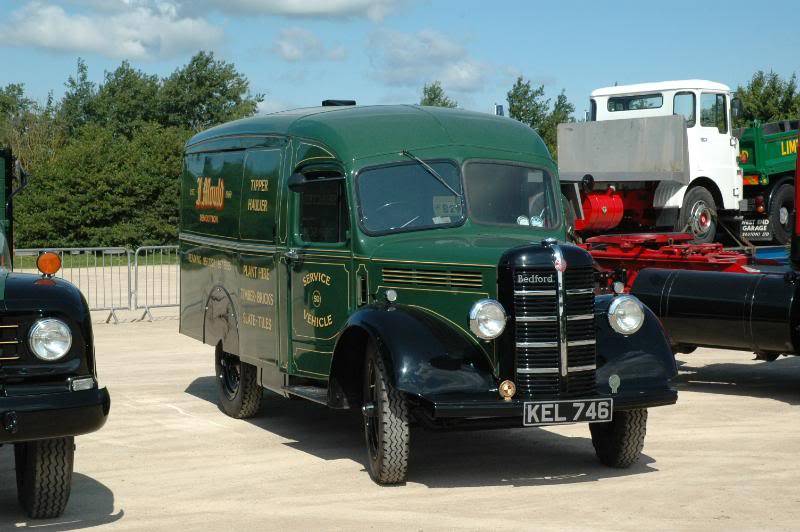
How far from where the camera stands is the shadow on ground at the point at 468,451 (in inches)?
316

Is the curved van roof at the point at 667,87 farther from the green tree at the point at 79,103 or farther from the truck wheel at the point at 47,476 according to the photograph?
the green tree at the point at 79,103

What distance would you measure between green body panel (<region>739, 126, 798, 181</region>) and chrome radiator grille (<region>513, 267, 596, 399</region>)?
1450cm

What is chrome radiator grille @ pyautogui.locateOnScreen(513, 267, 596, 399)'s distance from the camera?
7516 mm

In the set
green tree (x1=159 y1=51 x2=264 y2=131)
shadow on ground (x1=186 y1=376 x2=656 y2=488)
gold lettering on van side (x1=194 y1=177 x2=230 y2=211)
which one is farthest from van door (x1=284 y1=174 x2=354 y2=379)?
green tree (x1=159 y1=51 x2=264 y2=131)

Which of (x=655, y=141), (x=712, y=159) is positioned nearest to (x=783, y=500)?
(x=655, y=141)

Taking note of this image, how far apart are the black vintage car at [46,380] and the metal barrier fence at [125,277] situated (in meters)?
12.9

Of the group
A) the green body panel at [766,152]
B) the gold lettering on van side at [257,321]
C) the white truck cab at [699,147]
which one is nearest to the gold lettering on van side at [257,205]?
the gold lettering on van side at [257,321]

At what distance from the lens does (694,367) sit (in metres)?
13.8

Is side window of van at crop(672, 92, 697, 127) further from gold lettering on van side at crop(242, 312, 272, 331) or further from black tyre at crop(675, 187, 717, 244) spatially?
gold lettering on van side at crop(242, 312, 272, 331)

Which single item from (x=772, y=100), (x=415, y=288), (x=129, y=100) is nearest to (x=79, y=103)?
(x=129, y=100)

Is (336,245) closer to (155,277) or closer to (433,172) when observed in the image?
(433,172)

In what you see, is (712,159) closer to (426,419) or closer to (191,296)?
(191,296)

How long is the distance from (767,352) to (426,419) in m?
4.88

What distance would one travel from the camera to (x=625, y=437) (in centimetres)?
814
